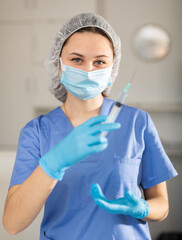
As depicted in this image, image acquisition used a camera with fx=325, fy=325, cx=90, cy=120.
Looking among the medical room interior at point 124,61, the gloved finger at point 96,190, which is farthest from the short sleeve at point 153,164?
the medical room interior at point 124,61

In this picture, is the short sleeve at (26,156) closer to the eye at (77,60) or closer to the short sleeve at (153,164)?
the eye at (77,60)

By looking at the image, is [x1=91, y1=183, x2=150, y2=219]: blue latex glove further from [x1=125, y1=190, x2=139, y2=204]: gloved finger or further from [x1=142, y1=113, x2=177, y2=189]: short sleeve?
[x1=142, y1=113, x2=177, y2=189]: short sleeve

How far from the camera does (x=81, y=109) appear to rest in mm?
1213

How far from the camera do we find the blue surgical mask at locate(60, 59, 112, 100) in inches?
44.4

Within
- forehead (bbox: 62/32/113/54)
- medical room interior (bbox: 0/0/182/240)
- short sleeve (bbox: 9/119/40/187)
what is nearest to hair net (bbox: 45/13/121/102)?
forehead (bbox: 62/32/113/54)

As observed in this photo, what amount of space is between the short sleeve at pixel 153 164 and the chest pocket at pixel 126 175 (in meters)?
0.05

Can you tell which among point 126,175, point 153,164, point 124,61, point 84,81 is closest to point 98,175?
point 126,175

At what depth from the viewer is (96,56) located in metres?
1.11

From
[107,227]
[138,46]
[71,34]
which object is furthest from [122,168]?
[138,46]

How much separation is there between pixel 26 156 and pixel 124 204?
1.19 ft

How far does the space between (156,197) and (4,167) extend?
0.69 m

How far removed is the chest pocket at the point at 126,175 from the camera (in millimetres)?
1105

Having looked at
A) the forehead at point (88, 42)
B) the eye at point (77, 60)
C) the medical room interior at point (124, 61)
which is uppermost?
the forehead at point (88, 42)

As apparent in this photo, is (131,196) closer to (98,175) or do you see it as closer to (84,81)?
(98,175)
